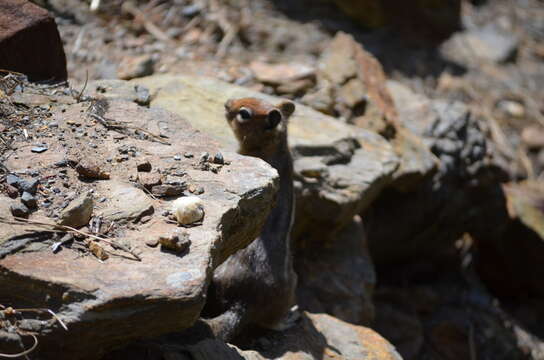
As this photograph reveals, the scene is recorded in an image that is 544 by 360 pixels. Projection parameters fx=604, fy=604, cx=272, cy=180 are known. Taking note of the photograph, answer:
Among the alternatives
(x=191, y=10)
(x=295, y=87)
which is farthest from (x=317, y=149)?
(x=191, y=10)

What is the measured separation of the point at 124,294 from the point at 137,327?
22cm

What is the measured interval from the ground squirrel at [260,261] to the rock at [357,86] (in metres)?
1.67

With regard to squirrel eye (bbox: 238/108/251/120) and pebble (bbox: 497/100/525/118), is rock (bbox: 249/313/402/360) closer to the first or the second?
squirrel eye (bbox: 238/108/251/120)

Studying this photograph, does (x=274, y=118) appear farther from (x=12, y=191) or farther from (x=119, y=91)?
(x=12, y=191)

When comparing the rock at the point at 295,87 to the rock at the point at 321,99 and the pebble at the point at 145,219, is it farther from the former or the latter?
the pebble at the point at 145,219

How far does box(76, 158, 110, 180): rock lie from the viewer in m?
3.23

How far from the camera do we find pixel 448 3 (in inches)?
374

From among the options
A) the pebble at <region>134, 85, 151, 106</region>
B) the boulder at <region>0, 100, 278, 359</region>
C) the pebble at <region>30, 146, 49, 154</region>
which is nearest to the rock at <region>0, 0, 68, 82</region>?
the pebble at <region>134, 85, 151, 106</region>

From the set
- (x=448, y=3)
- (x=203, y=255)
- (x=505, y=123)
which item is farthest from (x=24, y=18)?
(x=505, y=123)

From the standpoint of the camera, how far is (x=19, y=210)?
9.26 ft

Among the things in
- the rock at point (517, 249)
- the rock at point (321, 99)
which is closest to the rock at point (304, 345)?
the rock at point (321, 99)

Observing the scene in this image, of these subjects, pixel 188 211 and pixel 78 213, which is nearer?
pixel 78 213

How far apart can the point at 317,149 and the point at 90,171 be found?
259 centimetres

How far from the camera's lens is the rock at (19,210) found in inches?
111
